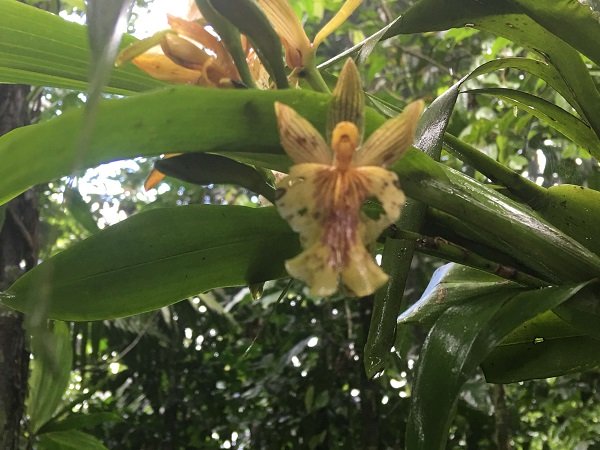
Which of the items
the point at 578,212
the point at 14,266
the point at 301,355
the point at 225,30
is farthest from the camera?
the point at 301,355

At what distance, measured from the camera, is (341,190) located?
259 mm

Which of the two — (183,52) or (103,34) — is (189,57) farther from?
(103,34)

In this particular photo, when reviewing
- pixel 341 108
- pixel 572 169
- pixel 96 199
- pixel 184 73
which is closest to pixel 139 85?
pixel 184 73

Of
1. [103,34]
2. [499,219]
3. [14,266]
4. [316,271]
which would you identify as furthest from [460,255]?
[14,266]

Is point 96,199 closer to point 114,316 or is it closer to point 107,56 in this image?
point 114,316

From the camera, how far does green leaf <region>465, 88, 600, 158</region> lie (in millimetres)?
483

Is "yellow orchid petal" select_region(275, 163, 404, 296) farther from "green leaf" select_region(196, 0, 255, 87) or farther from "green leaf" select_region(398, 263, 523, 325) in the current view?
"green leaf" select_region(398, 263, 523, 325)

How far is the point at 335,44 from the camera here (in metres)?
1.65

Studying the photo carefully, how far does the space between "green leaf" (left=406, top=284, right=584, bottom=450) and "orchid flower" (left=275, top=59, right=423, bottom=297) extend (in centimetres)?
11

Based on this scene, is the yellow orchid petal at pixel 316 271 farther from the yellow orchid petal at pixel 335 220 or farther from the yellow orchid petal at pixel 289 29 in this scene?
the yellow orchid petal at pixel 289 29

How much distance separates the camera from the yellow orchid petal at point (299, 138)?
249mm

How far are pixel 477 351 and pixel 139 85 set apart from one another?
26 centimetres

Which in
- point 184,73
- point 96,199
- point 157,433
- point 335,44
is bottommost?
point 184,73

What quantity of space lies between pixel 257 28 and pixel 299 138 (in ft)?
0.22
